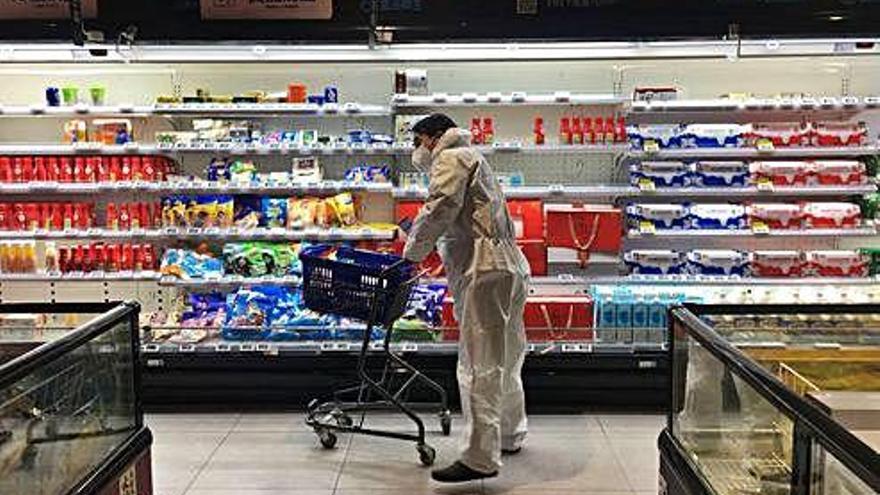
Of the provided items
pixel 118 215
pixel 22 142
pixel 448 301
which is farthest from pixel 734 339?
pixel 22 142

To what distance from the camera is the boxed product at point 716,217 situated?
6.62 metres

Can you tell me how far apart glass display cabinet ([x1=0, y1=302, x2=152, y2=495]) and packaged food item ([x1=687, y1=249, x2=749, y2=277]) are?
4.37m

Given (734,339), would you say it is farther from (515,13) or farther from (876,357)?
(515,13)

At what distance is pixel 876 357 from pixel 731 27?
8.63 ft

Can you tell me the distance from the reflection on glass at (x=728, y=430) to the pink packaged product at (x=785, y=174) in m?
3.57

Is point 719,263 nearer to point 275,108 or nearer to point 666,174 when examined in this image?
point 666,174

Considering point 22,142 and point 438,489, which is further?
point 22,142

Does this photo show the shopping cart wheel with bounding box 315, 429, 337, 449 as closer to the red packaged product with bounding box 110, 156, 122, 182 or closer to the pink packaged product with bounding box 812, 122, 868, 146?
the red packaged product with bounding box 110, 156, 122, 182

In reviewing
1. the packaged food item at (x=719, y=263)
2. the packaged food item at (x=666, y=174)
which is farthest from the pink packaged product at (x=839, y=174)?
the packaged food item at (x=666, y=174)

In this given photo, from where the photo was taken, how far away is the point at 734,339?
11.1 feet

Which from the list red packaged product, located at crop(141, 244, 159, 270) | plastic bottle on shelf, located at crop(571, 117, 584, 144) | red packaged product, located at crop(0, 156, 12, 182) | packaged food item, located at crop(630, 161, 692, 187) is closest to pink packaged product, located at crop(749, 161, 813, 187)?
packaged food item, located at crop(630, 161, 692, 187)

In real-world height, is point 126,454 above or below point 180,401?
above

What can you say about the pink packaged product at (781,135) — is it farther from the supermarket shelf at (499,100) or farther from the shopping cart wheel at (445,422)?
the shopping cart wheel at (445,422)

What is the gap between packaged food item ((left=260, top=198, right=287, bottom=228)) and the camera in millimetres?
6797
